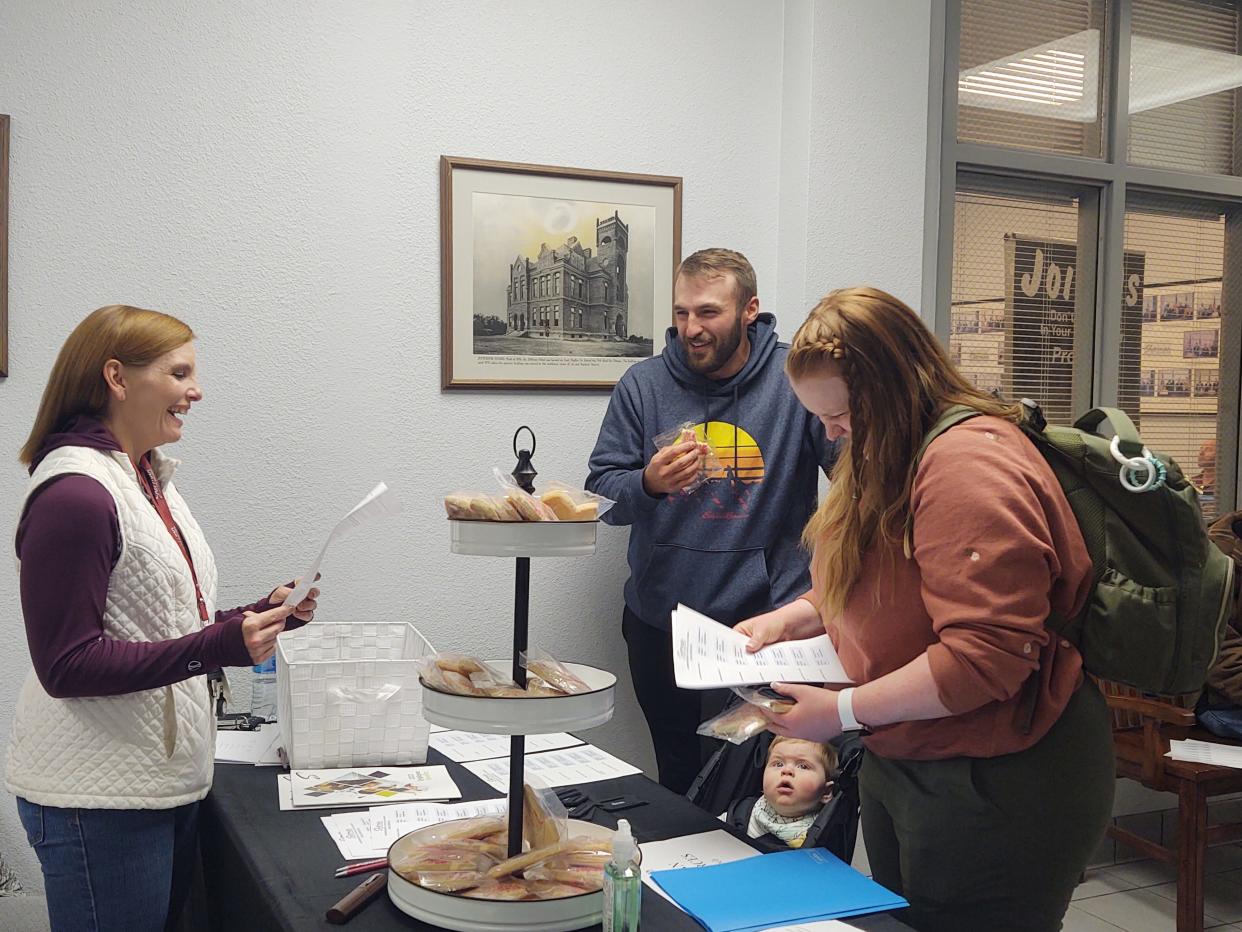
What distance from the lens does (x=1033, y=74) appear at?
3.83 m

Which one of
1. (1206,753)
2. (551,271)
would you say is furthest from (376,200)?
(1206,753)

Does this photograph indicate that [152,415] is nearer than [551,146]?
Yes

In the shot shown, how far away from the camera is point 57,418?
71.2 inches

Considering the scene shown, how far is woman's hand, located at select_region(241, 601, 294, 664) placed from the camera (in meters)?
1.71

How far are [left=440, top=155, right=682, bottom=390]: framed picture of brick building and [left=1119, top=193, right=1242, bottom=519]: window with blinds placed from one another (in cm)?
194

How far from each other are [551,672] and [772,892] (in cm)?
46

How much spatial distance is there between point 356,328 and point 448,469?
1.54 ft

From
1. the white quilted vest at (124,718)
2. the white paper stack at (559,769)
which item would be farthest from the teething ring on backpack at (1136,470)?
the white quilted vest at (124,718)

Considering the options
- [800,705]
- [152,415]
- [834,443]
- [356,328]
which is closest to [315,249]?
[356,328]

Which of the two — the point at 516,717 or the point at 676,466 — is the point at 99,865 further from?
the point at 676,466

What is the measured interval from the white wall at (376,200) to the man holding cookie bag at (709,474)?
12.3 inches

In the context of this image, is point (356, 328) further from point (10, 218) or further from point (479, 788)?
point (479, 788)

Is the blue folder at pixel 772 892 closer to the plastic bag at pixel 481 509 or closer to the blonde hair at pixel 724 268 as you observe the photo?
the plastic bag at pixel 481 509

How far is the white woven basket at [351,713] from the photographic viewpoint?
82.1 inches
